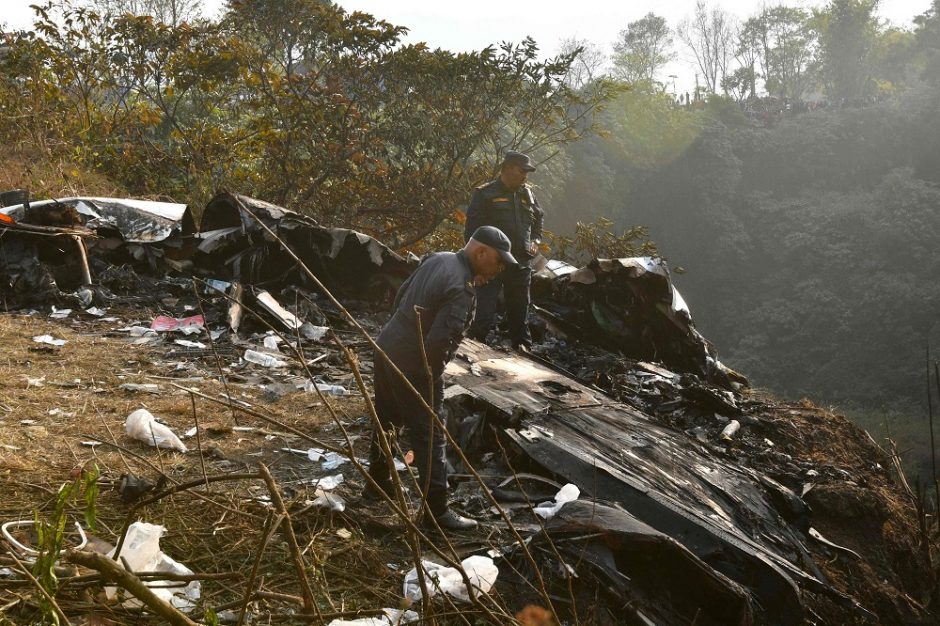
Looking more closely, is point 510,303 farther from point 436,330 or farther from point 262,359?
point 436,330

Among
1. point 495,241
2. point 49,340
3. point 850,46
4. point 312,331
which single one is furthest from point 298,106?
point 850,46

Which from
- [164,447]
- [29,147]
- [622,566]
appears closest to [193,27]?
[29,147]

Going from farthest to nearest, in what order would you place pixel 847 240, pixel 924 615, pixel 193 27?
pixel 847 240, pixel 193 27, pixel 924 615

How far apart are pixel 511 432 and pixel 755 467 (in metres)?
2.29

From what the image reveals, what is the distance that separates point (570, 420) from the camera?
185 inches

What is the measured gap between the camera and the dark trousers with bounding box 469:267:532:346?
253 inches

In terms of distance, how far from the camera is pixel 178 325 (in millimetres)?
6332

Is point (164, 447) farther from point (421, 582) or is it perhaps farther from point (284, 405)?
point (421, 582)

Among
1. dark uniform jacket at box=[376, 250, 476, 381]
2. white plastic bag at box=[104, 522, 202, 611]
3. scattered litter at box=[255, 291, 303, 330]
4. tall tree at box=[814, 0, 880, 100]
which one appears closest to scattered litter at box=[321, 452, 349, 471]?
dark uniform jacket at box=[376, 250, 476, 381]

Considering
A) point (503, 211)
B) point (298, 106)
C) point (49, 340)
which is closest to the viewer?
point (49, 340)

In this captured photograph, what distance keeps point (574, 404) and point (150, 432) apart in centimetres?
260

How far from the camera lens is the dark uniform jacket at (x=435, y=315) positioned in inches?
131

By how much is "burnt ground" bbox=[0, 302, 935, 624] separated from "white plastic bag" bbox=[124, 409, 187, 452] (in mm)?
57

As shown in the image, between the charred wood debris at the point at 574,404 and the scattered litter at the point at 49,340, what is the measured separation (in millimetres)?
676
